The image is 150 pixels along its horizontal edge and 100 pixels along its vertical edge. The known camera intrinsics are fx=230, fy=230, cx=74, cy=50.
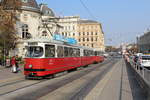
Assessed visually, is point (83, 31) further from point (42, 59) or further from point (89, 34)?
point (42, 59)

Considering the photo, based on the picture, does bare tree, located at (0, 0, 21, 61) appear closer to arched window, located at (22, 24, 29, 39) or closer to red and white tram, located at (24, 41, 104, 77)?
red and white tram, located at (24, 41, 104, 77)

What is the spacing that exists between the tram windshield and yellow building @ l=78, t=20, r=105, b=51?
309 feet

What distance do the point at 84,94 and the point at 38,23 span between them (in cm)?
4604

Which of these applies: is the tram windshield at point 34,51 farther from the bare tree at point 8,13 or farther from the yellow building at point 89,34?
the yellow building at point 89,34

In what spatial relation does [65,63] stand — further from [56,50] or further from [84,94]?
[84,94]

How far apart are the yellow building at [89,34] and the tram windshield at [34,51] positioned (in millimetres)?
94053

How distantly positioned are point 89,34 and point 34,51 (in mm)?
97009

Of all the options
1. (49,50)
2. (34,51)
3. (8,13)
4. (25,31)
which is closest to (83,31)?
(25,31)

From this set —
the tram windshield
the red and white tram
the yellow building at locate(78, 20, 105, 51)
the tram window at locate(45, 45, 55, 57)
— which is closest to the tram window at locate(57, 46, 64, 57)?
the red and white tram

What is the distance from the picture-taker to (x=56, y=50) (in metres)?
16.6

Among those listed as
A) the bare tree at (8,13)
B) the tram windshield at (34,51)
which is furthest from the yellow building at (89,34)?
the tram windshield at (34,51)

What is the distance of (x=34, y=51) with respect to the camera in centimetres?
1528

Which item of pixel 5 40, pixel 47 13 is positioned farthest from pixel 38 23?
pixel 47 13

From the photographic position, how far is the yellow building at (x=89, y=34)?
110 m
